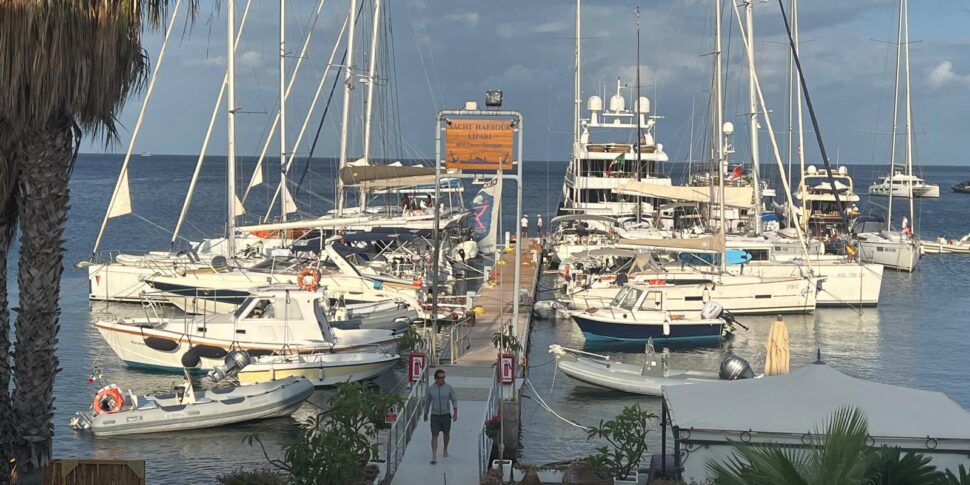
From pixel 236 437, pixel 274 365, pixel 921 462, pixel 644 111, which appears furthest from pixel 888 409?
pixel 644 111

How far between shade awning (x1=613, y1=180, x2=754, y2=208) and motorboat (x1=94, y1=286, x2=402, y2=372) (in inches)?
1028

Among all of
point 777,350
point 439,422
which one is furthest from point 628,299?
point 439,422

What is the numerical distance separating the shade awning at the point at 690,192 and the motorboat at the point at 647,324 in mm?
16081

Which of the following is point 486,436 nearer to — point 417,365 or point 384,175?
point 417,365

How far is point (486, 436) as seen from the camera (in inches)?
720

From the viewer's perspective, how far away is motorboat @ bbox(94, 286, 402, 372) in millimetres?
28062

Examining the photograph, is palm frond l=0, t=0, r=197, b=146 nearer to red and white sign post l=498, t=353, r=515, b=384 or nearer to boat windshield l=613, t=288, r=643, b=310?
red and white sign post l=498, t=353, r=515, b=384

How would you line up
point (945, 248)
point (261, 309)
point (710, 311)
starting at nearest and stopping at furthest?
point (261, 309) → point (710, 311) → point (945, 248)

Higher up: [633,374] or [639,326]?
[639,326]

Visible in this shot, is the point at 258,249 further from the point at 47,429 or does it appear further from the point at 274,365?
the point at 47,429

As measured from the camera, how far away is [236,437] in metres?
23.6

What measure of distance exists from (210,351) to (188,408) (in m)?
5.10

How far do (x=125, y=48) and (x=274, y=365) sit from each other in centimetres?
1581

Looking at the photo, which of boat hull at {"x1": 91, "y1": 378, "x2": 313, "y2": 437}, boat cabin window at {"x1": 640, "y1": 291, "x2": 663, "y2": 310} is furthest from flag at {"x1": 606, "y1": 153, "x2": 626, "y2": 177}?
boat hull at {"x1": 91, "y1": 378, "x2": 313, "y2": 437}
